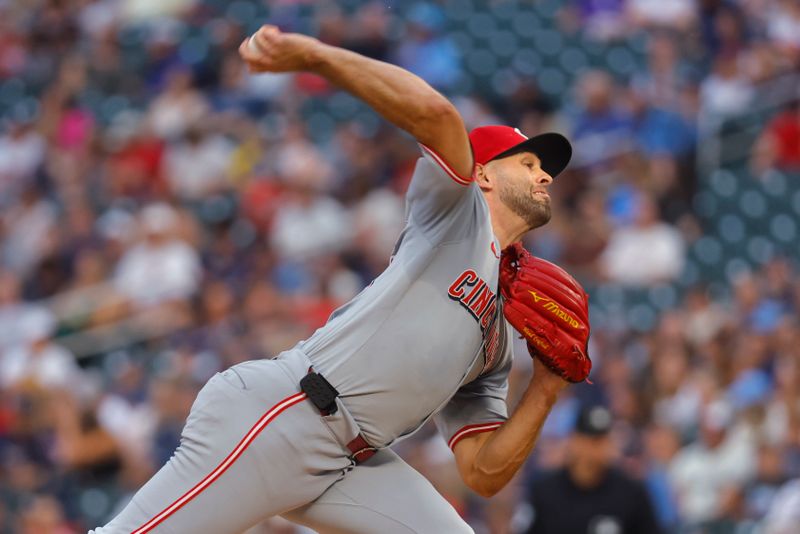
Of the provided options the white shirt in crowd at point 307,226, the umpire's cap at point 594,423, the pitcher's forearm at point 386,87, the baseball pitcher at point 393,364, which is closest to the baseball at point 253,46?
the baseball pitcher at point 393,364

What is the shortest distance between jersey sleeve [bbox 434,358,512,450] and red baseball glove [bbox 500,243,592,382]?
0.26 metres

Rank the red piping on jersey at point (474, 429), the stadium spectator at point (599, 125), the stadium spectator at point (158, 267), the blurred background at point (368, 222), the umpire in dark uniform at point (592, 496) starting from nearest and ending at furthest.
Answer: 1. the red piping on jersey at point (474, 429)
2. the umpire in dark uniform at point (592, 496)
3. the blurred background at point (368, 222)
4. the stadium spectator at point (158, 267)
5. the stadium spectator at point (599, 125)

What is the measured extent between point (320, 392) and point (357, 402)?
4.2 inches

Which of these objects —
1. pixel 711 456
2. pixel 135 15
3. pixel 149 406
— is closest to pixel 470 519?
pixel 711 456

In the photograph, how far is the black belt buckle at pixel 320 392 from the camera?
366cm

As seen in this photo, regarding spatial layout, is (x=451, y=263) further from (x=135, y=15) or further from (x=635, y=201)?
(x=135, y=15)

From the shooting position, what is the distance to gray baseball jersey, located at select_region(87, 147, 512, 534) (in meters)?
3.62

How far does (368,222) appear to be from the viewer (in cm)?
971

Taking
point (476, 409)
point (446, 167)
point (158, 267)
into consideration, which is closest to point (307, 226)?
point (158, 267)

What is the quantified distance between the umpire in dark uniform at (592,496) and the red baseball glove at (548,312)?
1.55 metres

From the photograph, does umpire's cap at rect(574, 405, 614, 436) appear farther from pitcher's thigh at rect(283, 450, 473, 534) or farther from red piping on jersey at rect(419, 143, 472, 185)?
red piping on jersey at rect(419, 143, 472, 185)

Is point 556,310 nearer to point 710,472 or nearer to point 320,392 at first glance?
point 320,392

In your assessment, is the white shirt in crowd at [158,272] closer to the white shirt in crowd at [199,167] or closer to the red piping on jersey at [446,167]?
the white shirt in crowd at [199,167]

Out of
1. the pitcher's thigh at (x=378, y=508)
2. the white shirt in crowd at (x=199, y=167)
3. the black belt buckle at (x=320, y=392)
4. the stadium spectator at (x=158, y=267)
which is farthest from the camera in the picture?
the white shirt in crowd at (x=199, y=167)
